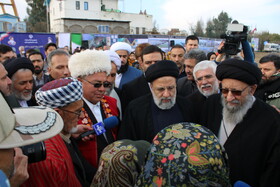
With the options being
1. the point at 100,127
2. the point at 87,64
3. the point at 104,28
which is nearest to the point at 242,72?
the point at 100,127

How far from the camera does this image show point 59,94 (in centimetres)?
179

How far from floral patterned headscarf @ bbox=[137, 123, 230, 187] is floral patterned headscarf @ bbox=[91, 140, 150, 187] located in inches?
3.2

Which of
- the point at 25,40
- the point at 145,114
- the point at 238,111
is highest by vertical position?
the point at 25,40

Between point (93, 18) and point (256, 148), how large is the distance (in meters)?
59.1

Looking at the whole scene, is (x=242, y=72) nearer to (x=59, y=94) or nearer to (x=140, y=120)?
(x=140, y=120)

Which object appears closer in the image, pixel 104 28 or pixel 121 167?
pixel 121 167

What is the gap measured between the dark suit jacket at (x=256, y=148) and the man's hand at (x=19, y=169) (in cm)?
179

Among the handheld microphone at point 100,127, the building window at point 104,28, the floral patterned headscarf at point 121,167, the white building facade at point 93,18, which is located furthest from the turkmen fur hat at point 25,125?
the building window at point 104,28

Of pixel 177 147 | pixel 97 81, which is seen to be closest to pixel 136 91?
pixel 97 81

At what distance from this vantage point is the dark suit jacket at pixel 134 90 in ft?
12.7

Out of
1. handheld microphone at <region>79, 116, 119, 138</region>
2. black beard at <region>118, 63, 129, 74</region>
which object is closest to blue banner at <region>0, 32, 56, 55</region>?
black beard at <region>118, 63, 129, 74</region>

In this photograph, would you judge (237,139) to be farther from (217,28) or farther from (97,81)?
(217,28)

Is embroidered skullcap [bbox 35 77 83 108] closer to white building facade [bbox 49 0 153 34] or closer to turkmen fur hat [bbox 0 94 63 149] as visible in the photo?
turkmen fur hat [bbox 0 94 63 149]

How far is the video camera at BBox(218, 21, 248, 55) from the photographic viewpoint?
3908 mm
